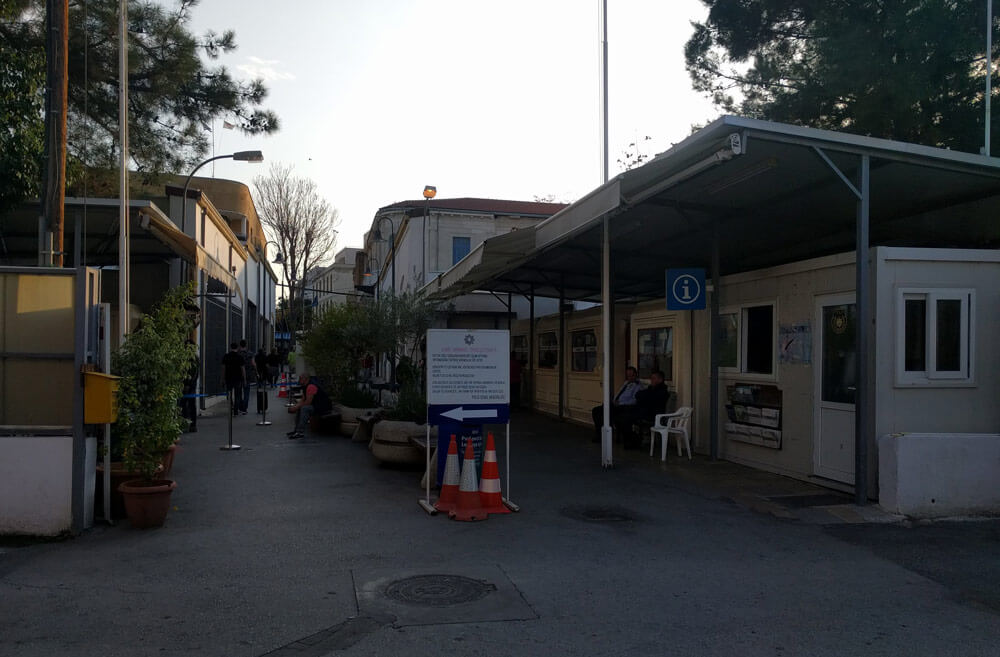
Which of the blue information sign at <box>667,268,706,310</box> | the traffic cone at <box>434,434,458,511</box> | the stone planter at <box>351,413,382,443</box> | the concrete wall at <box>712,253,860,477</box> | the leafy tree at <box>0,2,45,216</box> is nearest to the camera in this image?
the traffic cone at <box>434,434,458,511</box>

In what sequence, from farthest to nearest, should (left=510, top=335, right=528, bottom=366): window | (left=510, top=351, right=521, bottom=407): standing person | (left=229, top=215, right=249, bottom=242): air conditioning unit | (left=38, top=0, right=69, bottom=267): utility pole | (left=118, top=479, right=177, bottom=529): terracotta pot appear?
1. (left=229, top=215, right=249, bottom=242): air conditioning unit
2. (left=510, top=335, right=528, bottom=366): window
3. (left=510, top=351, right=521, bottom=407): standing person
4. (left=38, top=0, right=69, bottom=267): utility pole
5. (left=118, top=479, right=177, bottom=529): terracotta pot

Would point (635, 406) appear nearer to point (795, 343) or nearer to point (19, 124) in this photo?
point (795, 343)

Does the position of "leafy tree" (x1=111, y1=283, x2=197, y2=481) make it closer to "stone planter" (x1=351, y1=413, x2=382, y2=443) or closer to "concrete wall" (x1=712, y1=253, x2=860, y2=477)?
"stone planter" (x1=351, y1=413, x2=382, y2=443)

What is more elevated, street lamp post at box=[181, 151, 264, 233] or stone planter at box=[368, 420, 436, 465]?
street lamp post at box=[181, 151, 264, 233]

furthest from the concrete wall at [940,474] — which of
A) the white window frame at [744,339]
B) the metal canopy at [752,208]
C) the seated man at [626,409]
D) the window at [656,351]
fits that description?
the window at [656,351]

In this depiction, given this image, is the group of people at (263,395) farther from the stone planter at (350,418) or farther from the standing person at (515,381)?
the standing person at (515,381)

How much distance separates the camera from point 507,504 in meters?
8.33

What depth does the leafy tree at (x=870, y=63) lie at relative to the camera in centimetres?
1430

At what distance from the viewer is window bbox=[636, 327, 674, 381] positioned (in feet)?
43.7

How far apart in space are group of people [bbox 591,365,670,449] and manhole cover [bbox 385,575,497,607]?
7.12m

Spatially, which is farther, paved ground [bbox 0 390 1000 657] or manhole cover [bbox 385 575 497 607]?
manhole cover [bbox 385 575 497 607]

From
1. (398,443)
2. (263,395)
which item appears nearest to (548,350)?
(263,395)

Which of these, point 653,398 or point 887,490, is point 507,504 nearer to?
point 887,490

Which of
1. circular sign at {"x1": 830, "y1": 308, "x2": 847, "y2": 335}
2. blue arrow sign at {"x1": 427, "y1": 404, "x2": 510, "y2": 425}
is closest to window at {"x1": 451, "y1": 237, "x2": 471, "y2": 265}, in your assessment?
circular sign at {"x1": 830, "y1": 308, "x2": 847, "y2": 335}
